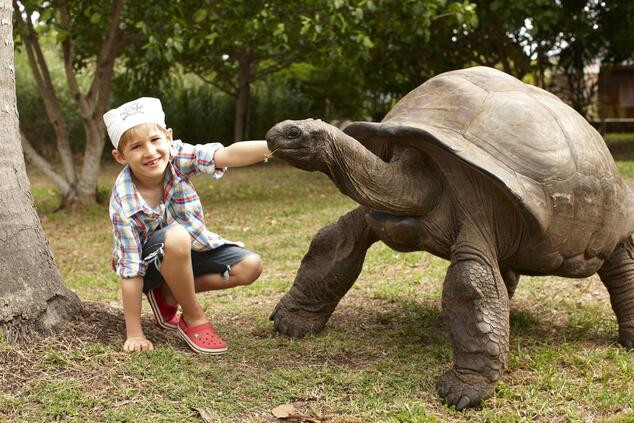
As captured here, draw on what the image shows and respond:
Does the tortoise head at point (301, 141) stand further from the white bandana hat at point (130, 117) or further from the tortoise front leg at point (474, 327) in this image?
the tortoise front leg at point (474, 327)

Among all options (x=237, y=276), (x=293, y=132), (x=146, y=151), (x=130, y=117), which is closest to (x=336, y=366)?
(x=237, y=276)

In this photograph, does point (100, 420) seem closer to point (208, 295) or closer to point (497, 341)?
point (497, 341)

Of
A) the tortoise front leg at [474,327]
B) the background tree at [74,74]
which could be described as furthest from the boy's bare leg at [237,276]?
the background tree at [74,74]

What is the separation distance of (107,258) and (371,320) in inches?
113

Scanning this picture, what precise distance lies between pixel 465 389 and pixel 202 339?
3.70 ft

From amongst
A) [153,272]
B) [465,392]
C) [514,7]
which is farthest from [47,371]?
[514,7]

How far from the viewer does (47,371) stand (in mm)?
2861

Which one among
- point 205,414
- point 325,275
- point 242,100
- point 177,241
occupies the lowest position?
point 242,100

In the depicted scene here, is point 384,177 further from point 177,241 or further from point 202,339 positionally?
point 202,339

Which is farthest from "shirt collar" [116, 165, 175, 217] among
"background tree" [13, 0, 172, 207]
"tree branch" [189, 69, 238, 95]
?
"tree branch" [189, 69, 238, 95]

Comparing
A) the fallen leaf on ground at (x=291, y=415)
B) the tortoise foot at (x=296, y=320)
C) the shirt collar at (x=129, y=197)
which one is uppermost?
the shirt collar at (x=129, y=197)

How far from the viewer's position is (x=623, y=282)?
3609 millimetres

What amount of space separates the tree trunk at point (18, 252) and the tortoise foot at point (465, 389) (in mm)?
1583

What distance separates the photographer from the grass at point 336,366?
2.75 metres
